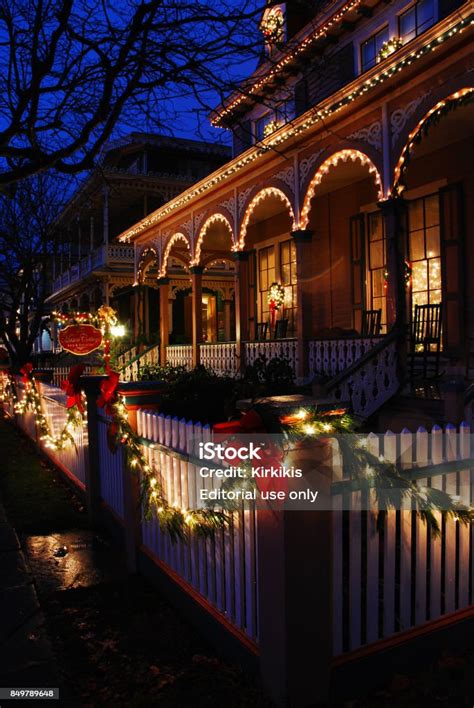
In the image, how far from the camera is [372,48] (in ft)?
38.7

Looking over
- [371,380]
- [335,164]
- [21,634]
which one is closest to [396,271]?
[371,380]

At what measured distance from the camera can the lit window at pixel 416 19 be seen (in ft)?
34.0

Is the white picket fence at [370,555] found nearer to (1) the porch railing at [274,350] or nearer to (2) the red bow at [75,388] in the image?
(2) the red bow at [75,388]

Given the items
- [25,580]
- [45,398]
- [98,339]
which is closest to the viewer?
[25,580]

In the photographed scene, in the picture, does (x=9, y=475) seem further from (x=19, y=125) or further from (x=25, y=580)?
(x=19, y=125)

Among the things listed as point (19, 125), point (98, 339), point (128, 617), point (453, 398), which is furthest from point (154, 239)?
point (128, 617)

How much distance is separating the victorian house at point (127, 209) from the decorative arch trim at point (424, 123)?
44.8ft

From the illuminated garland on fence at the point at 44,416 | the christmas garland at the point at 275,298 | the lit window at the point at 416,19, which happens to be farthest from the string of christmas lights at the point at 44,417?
the lit window at the point at 416,19

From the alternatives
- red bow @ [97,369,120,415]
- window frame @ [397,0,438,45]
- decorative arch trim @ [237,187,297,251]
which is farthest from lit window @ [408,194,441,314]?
red bow @ [97,369,120,415]

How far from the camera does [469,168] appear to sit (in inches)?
377

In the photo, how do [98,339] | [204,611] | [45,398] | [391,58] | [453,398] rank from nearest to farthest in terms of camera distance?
[204,611]
[453,398]
[391,58]
[45,398]
[98,339]

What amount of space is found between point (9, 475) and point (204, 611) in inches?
255

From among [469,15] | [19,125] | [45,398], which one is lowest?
[45,398]

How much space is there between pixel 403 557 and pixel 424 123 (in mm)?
6526
